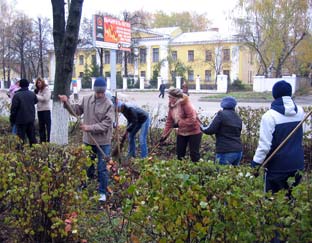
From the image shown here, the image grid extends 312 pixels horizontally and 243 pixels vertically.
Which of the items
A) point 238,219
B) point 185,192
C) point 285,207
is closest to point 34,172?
point 185,192

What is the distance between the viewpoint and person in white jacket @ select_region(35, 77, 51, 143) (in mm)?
8180

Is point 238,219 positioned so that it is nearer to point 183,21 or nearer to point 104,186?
point 104,186

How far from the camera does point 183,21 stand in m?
75.0

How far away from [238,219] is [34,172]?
1673mm

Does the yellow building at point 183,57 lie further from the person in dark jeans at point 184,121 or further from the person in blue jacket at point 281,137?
the person in blue jacket at point 281,137

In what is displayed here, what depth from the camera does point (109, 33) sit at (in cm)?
1203

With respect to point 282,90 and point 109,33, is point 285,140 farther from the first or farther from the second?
point 109,33

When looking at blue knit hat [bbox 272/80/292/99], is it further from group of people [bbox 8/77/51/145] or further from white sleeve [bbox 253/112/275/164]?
group of people [bbox 8/77/51/145]

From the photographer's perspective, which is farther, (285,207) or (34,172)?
(34,172)

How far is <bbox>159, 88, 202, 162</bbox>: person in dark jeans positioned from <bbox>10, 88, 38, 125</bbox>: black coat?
9.38ft

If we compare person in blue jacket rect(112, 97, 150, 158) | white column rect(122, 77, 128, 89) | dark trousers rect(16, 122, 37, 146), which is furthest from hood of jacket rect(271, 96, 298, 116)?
white column rect(122, 77, 128, 89)

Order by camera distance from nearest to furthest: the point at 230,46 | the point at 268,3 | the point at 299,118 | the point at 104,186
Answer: the point at 299,118 < the point at 104,186 < the point at 268,3 < the point at 230,46

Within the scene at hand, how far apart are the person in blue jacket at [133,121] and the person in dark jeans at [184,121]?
0.63m

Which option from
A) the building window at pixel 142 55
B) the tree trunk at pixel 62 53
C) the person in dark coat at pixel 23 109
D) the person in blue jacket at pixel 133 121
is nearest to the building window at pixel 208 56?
the building window at pixel 142 55
